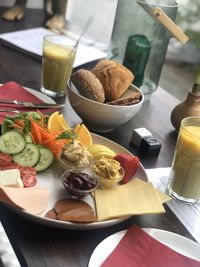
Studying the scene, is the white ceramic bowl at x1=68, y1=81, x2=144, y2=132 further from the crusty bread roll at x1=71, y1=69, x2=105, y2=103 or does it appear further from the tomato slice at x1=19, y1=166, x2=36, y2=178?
the tomato slice at x1=19, y1=166, x2=36, y2=178

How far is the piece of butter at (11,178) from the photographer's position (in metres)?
0.68

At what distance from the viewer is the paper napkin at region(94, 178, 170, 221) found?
0.68 meters

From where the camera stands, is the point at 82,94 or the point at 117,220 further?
the point at 82,94

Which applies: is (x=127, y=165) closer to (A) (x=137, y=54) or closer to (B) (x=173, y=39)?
(A) (x=137, y=54)

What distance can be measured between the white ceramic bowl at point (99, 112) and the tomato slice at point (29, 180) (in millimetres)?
257

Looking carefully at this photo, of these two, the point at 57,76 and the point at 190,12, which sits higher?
the point at 57,76

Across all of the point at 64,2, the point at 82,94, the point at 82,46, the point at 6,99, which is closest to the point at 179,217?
the point at 82,94

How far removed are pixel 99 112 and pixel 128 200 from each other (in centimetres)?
28

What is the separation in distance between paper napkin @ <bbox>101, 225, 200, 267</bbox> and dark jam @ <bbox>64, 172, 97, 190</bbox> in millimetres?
103

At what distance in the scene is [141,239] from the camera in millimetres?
667

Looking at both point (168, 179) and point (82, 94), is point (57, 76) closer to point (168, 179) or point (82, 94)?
point (82, 94)

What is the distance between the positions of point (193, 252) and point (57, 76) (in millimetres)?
611

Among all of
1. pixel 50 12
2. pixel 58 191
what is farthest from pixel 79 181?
pixel 50 12

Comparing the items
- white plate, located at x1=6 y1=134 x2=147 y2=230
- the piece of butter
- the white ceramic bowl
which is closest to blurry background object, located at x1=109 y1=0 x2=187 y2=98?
the white ceramic bowl
